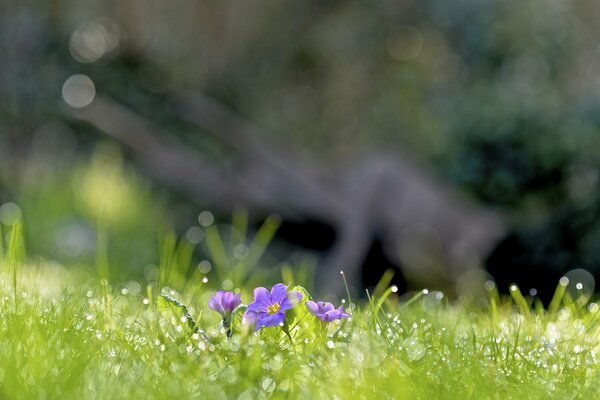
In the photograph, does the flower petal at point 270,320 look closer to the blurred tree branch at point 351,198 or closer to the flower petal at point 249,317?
the flower petal at point 249,317

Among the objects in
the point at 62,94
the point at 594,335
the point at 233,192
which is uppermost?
the point at 594,335

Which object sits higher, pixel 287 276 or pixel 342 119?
pixel 287 276

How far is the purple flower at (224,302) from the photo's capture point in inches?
63.2

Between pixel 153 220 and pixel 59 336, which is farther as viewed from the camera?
pixel 153 220

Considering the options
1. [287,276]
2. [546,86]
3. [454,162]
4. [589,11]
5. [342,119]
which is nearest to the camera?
[287,276]

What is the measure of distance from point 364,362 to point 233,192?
19.4 feet

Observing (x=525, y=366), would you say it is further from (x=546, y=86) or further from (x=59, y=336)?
(x=546, y=86)

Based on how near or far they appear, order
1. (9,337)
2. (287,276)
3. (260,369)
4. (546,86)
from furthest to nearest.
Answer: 1. (546,86)
2. (287,276)
3. (9,337)
4. (260,369)

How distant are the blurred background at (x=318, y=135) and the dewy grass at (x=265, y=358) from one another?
1.13 metres

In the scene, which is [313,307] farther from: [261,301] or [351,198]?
[351,198]

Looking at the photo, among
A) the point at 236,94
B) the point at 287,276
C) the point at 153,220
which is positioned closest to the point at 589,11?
the point at 236,94

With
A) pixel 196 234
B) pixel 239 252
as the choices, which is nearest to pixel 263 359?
pixel 239 252

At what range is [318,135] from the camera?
1017 centimetres

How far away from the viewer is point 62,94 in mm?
9594
